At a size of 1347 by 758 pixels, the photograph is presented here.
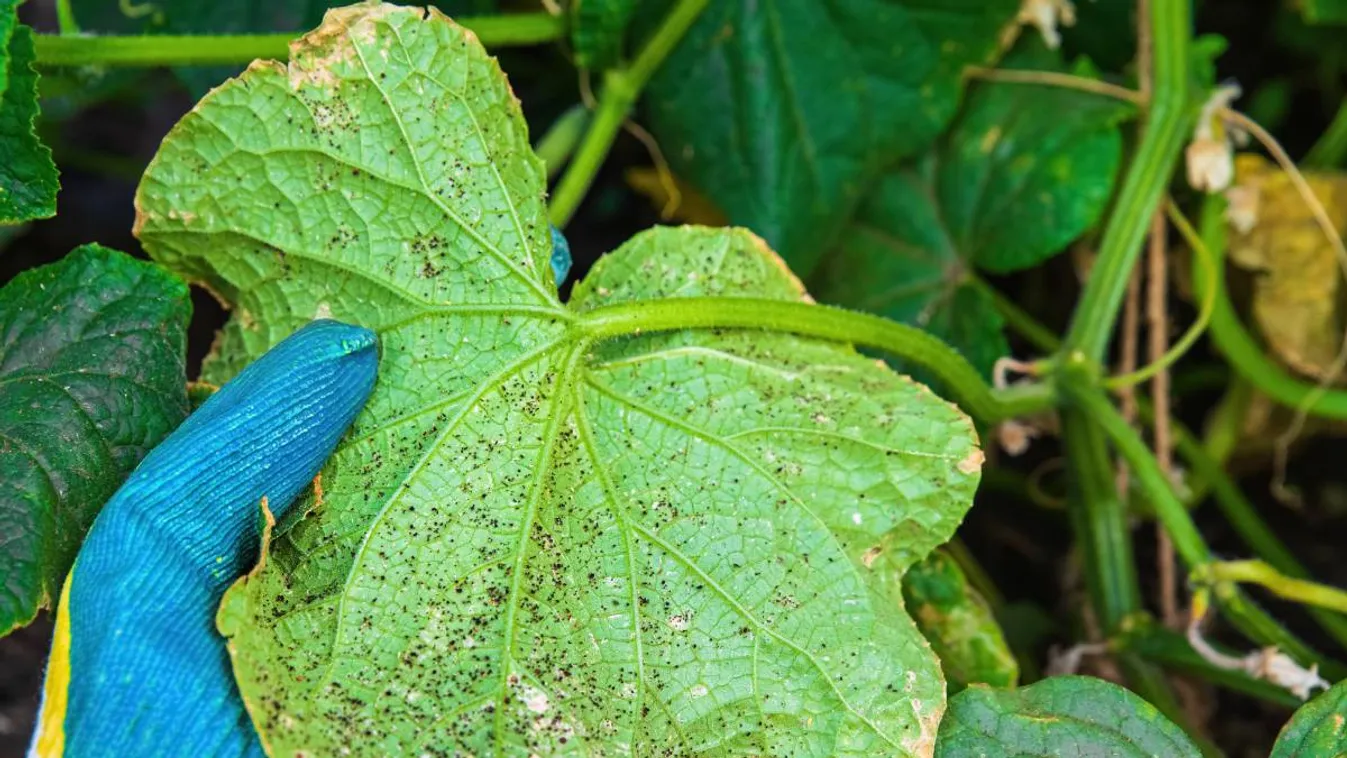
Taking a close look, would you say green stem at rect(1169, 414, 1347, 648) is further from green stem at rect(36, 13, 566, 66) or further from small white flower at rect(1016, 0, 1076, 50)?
green stem at rect(36, 13, 566, 66)

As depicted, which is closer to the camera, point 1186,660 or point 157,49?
point 157,49

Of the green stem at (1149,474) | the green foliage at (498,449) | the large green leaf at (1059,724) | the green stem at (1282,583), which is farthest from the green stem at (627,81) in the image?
the green stem at (1282,583)

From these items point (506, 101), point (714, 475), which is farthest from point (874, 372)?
point (506, 101)

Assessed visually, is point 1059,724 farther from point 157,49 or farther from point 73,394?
point 157,49

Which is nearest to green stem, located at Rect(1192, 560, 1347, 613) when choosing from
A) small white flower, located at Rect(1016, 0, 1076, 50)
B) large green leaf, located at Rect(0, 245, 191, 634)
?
small white flower, located at Rect(1016, 0, 1076, 50)

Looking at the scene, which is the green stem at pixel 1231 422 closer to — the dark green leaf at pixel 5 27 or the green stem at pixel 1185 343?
the green stem at pixel 1185 343

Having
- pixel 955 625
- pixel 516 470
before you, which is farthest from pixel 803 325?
pixel 955 625

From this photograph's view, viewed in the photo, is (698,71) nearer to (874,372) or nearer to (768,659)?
(874,372)
